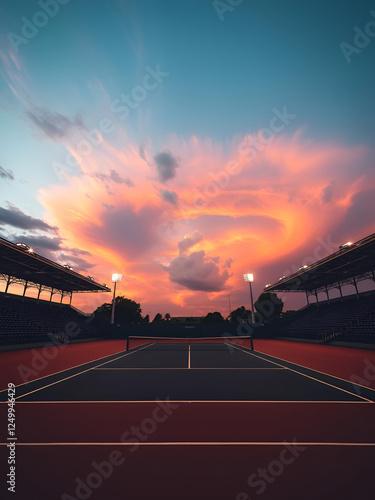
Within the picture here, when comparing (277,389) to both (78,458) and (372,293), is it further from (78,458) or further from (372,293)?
(372,293)

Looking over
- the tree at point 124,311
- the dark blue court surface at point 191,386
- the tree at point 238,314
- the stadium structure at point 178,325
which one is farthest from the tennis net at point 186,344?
the tree at point 238,314

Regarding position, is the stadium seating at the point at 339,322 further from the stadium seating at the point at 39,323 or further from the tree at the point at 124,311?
the tree at the point at 124,311

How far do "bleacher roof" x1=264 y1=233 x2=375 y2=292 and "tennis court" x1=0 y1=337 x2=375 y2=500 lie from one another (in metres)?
21.8

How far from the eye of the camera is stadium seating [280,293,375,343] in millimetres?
23875

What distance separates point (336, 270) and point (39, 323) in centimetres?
4130

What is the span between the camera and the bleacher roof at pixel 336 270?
979 inches

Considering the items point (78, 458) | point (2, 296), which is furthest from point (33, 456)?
point (2, 296)

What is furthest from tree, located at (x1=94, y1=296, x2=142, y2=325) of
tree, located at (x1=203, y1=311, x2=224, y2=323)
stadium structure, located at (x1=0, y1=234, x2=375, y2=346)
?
stadium structure, located at (x1=0, y1=234, x2=375, y2=346)

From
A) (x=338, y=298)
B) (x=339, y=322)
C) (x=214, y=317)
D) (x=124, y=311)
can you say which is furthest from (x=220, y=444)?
(x=214, y=317)

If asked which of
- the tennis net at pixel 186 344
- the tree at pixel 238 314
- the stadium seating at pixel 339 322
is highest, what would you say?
the tree at pixel 238 314

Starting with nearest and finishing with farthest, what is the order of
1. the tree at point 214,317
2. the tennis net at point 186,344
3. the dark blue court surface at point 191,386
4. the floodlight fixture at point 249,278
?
the dark blue court surface at point 191,386, the tennis net at point 186,344, the floodlight fixture at point 249,278, the tree at point 214,317

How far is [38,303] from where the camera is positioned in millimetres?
38500

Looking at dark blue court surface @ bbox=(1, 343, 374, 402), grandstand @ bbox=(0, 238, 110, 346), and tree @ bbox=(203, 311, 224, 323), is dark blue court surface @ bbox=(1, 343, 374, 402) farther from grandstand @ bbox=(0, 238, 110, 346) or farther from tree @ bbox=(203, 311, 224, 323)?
tree @ bbox=(203, 311, 224, 323)

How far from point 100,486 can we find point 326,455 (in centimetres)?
357
